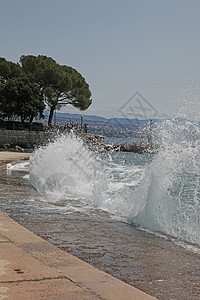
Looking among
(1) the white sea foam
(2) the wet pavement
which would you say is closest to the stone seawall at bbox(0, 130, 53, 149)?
(1) the white sea foam

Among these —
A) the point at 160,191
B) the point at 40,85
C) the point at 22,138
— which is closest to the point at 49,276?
the point at 160,191

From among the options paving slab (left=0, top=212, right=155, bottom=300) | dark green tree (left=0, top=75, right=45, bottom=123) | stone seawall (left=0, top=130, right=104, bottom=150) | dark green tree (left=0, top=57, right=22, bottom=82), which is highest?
dark green tree (left=0, top=57, right=22, bottom=82)

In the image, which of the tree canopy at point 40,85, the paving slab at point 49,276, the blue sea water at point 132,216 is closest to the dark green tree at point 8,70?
the tree canopy at point 40,85

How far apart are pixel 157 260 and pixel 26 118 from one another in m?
41.6

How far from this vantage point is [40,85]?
43.8m

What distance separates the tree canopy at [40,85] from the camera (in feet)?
132

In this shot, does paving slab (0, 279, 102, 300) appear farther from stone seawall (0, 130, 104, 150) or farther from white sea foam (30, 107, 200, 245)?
stone seawall (0, 130, 104, 150)

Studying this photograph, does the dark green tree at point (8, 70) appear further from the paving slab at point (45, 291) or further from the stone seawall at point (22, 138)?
the paving slab at point (45, 291)

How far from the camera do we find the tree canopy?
4021 cm

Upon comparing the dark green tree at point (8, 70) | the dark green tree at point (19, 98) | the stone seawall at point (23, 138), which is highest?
the dark green tree at point (8, 70)

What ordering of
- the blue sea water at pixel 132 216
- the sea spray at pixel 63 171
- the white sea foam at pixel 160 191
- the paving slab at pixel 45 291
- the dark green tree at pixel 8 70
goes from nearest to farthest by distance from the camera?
1. the paving slab at pixel 45 291
2. the blue sea water at pixel 132 216
3. the white sea foam at pixel 160 191
4. the sea spray at pixel 63 171
5. the dark green tree at pixel 8 70

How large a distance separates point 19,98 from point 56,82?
14.9 ft

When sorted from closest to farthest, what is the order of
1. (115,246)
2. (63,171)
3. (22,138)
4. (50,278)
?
(50,278) → (115,246) → (63,171) → (22,138)

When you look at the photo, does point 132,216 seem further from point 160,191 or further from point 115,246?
point 115,246
